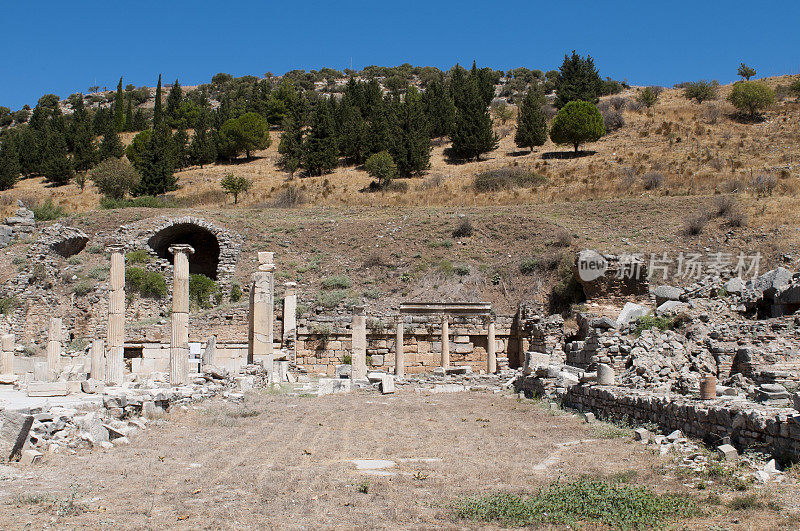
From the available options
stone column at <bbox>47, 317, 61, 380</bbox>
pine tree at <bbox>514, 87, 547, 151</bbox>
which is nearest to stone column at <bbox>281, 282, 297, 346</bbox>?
stone column at <bbox>47, 317, 61, 380</bbox>

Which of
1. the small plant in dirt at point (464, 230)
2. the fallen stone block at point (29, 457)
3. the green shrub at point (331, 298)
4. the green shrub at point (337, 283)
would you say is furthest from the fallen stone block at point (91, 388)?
the small plant in dirt at point (464, 230)

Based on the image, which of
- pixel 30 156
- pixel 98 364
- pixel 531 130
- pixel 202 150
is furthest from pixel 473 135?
pixel 30 156

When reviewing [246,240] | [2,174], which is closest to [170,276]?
[246,240]

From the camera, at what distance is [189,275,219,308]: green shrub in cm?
3441

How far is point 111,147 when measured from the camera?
7100cm

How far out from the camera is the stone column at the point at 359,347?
76.8 ft

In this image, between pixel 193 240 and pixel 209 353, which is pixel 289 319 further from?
pixel 193 240

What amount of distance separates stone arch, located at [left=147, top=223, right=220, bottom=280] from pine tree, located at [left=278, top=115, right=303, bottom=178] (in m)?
16.2

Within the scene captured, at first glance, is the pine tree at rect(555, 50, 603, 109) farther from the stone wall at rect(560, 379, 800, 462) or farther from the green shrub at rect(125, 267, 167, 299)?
the stone wall at rect(560, 379, 800, 462)

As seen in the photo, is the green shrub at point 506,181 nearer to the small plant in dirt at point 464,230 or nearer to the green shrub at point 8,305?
the small plant in dirt at point 464,230

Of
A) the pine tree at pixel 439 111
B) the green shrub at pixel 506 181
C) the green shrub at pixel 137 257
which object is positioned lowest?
the green shrub at pixel 137 257

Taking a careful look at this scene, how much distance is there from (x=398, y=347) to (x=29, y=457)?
16244mm

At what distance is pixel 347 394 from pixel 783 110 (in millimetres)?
54565

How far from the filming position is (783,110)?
197 feet
